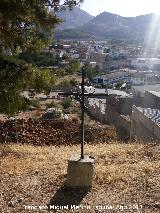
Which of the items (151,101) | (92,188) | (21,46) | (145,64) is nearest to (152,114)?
(151,101)

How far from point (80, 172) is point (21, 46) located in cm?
440

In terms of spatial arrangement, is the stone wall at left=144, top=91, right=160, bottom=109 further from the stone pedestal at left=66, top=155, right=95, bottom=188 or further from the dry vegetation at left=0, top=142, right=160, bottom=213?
the stone pedestal at left=66, top=155, right=95, bottom=188

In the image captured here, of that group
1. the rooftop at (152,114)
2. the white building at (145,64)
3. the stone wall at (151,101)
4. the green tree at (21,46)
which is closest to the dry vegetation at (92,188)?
the green tree at (21,46)

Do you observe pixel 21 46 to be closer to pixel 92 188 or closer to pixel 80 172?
pixel 80 172

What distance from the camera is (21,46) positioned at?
10.5m

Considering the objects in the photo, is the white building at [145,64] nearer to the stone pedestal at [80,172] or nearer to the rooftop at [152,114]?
the rooftop at [152,114]

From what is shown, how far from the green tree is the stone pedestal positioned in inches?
132

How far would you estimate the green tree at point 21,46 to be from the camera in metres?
9.62

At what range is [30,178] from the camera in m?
8.07

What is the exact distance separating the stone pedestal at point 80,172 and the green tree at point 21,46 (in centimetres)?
334

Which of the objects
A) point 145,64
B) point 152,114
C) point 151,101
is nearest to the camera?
point 152,114

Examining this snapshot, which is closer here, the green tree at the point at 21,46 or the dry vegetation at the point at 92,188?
the dry vegetation at the point at 92,188

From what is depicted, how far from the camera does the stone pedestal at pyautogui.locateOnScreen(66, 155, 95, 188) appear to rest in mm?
7246

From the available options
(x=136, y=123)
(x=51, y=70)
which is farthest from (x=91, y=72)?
(x=51, y=70)
